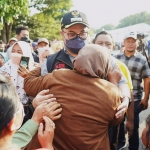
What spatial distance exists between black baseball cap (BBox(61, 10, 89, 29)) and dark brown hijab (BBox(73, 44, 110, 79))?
1.80ft

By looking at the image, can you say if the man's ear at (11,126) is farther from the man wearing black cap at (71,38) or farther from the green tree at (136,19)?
the green tree at (136,19)

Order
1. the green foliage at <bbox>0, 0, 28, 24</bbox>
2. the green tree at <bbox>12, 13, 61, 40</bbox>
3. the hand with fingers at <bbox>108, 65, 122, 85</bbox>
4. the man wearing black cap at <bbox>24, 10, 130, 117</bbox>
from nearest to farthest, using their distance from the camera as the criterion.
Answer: the hand with fingers at <bbox>108, 65, 122, 85</bbox>, the man wearing black cap at <bbox>24, 10, 130, 117</bbox>, the green foliage at <bbox>0, 0, 28, 24</bbox>, the green tree at <bbox>12, 13, 61, 40</bbox>

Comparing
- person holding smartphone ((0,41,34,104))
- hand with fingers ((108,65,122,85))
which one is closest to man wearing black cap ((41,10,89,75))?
hand with fingers ((108,65,122,85))

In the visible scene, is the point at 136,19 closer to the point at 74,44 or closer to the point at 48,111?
the point at 74,44

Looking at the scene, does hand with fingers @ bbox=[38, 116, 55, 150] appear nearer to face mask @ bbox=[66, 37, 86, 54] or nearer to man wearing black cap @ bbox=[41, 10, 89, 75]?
man wearing black cap @ bbox=[41, 10, 89, 75]

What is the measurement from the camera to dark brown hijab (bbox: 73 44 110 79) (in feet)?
5.08

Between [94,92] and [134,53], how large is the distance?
2450 millimetres

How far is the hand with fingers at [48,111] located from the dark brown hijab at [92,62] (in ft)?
0.92

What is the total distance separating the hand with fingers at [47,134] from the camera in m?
1.54

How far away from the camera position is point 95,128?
5.19ft

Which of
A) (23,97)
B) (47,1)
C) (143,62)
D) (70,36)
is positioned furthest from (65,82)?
(47,1)

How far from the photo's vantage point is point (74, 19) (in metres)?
2.08

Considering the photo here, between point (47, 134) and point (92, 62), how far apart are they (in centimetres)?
54

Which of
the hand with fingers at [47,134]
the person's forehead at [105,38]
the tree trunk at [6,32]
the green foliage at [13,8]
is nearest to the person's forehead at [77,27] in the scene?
the hand with fingers at [47,134]
